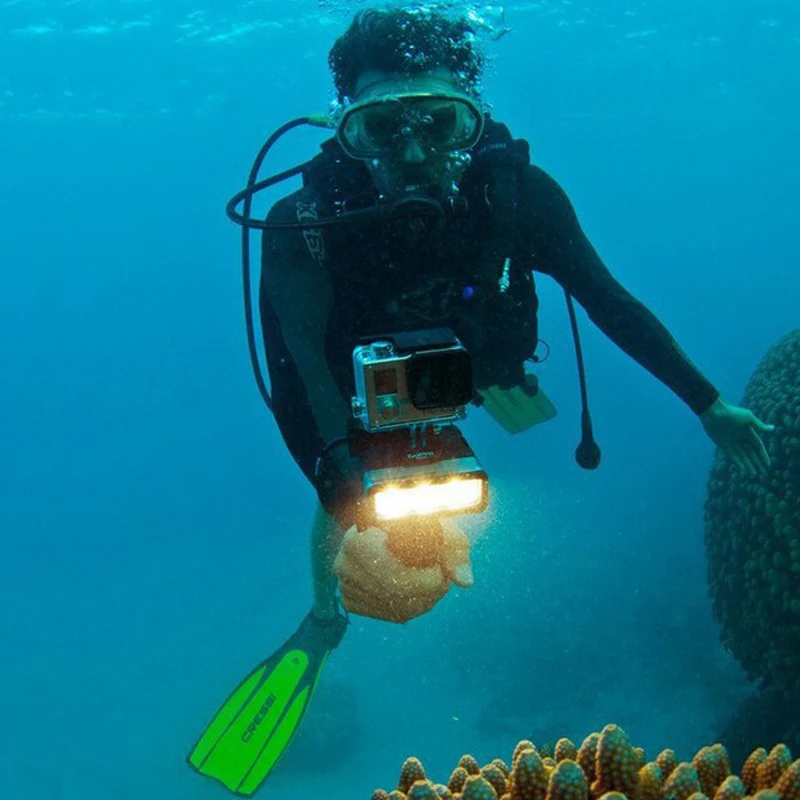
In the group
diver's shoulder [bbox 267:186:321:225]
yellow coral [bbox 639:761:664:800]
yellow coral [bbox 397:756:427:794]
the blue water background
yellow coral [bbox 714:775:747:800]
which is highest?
the blue water background

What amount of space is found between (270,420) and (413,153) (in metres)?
52.4

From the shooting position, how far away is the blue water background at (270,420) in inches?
611

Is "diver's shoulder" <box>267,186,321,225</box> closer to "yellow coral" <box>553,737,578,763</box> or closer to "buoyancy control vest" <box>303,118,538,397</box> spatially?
"buoyancy control vest" <box>303,118,538,397</box>

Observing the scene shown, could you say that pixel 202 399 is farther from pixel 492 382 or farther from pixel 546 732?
pixel 492 382

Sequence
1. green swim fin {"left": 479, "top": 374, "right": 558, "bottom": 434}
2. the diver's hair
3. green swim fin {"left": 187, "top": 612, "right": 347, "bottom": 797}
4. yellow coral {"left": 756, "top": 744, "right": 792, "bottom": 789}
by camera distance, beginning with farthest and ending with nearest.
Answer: green swim fin {"left": 187, "top": 612, "right": 347, "bottom": 797} < green swim fin {"left": 479, "top": 374, "right": 558, "bottom": 434} < the diver's hair < yellow coral {"left": 756, "top": 744, "right": 792, "bottom": 789}

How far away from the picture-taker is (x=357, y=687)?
17.2 meters

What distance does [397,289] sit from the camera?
404 cm

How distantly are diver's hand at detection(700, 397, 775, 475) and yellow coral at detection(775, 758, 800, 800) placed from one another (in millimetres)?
2285

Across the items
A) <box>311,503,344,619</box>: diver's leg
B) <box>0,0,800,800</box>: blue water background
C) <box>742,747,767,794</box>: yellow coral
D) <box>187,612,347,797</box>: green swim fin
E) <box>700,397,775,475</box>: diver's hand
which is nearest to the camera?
<box>742,747,767,794</box>: yellow coral

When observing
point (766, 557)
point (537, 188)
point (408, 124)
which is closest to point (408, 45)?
point (408, 124)

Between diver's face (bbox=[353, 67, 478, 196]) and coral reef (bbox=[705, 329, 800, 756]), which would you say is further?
coral reef (bbox=[705, 329, 800, 756])

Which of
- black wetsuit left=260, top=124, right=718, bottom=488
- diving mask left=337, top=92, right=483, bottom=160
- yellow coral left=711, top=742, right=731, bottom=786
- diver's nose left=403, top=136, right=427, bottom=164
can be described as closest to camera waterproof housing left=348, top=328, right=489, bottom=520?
yellow coral left=711, top=742, right=731, bottom=786

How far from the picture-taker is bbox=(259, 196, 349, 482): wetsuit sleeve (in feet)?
11.5

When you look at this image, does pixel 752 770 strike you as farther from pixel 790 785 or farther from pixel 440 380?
pixel 440 380
